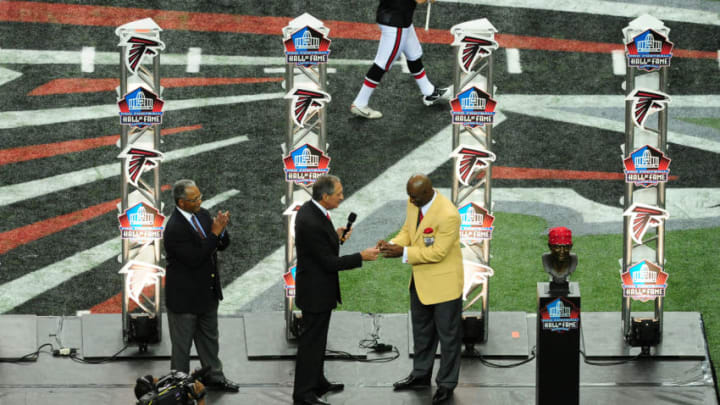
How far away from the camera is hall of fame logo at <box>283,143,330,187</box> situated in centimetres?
917

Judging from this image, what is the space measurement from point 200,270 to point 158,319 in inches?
43.5

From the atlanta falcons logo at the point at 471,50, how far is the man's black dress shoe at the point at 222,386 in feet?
9.13

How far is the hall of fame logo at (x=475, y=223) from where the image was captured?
30.3 feet

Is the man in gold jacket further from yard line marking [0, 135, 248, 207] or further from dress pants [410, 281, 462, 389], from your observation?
yard line marking [0, 135, 248, 207]

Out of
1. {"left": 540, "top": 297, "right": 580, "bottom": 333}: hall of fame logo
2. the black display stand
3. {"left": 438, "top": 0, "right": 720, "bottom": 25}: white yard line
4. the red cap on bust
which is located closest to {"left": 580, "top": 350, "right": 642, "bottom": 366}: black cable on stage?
the black display stand

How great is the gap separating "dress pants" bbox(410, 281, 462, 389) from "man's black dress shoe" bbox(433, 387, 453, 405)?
0.03 metres

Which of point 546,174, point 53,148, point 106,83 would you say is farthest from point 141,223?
point 546,174

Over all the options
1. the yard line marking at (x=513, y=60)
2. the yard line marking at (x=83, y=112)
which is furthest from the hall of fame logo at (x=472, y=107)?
the yard line marking at (x=513, y=60)

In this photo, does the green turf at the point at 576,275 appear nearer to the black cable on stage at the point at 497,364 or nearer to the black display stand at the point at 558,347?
the black cable on stage at the point at 497,364

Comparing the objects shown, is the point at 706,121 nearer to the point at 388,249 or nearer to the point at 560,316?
the point at 560,316

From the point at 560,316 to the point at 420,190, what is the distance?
1226 mm

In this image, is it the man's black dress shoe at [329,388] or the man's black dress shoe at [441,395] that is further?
the man's black dress shoe at [329,388]

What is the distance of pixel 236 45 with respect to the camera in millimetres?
13812

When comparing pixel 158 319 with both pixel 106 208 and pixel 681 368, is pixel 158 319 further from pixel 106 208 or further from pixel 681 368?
pixel 681 368
